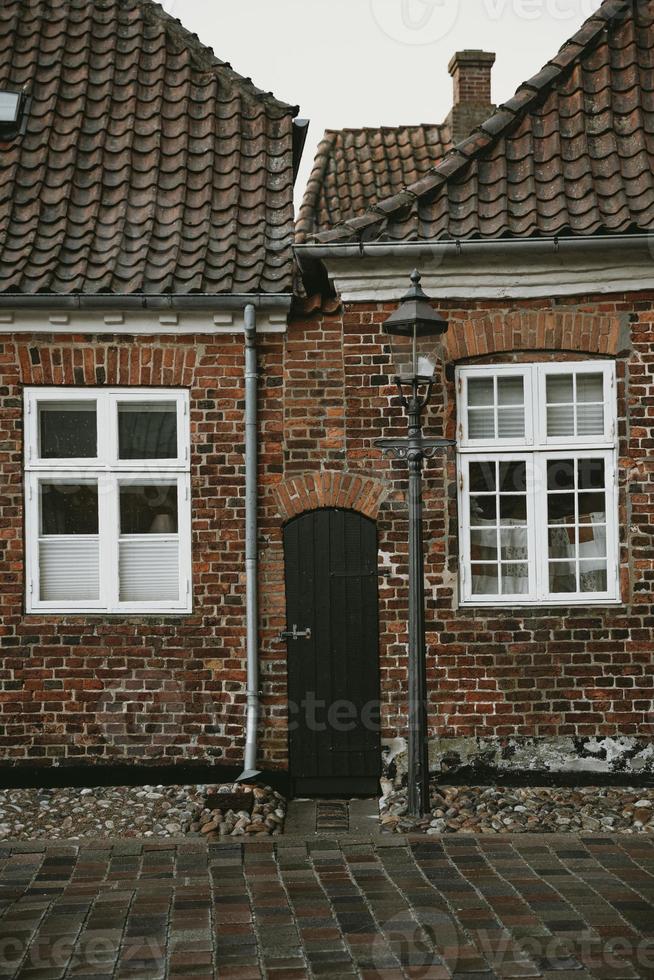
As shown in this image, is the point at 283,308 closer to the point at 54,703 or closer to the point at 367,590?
the point at 367,590

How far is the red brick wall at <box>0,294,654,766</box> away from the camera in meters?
9.07

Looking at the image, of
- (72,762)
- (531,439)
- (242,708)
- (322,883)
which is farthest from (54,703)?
(531,439)

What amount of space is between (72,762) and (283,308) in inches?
160

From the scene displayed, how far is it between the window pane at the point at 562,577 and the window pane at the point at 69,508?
380 cm

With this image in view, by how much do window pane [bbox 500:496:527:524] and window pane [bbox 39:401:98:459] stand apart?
3399 mm

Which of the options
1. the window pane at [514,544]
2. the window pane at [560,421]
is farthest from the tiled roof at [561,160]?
the window pane at [514,544]

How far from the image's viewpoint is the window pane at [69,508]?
9406 millimetres

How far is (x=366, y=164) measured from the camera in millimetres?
18047

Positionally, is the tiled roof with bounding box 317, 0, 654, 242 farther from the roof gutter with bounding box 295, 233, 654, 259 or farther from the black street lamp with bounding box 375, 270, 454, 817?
the black street lamp with bounding box 375, 270, 454, 817

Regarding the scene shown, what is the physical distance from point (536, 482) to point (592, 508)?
51 centimetres

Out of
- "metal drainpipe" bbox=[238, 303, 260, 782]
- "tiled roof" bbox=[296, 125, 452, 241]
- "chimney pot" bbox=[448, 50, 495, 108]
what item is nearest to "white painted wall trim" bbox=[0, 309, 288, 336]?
"metal drainpipe" bbox=[238, 303, 260, 782]

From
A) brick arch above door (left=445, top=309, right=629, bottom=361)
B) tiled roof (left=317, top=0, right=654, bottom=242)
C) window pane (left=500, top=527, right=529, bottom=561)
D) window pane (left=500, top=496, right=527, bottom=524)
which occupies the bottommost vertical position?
window pane (left=500, top=527, right=529, bottom=561)

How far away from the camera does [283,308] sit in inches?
360

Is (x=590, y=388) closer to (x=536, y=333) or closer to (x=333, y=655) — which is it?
(x=536, y=333)
